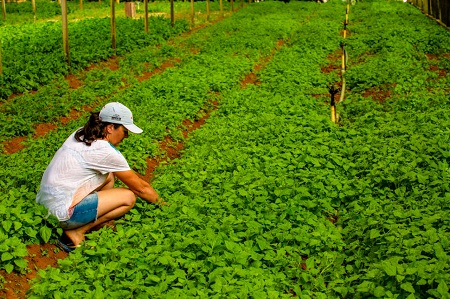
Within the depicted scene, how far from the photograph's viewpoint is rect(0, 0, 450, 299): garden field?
434 cm

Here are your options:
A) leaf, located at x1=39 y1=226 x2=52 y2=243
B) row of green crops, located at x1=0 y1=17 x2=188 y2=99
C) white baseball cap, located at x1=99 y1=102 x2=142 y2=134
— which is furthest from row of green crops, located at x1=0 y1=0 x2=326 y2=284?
row of green crops, located at x1=0 y1=17 x2=188 y2=99

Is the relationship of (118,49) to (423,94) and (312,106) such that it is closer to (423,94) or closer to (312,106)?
(312,106)

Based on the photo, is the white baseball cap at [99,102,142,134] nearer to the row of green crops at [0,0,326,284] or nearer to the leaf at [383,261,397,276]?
the row of green crops at [0,0,326,284]

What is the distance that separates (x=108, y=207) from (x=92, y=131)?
0.84m

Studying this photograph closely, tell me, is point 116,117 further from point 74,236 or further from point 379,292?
point 379,292

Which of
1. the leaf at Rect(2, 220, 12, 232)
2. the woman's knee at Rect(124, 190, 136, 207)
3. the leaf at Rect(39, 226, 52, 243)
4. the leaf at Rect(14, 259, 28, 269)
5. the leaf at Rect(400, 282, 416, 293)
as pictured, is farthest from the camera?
the woman's knee at Rect(124, 190, 136, 207)

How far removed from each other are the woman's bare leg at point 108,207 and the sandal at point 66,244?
2.1 inches

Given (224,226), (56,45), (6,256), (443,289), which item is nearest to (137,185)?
(224,226)

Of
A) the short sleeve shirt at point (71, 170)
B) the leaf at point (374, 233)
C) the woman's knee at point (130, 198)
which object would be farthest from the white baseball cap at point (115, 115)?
the leaf at point (374, 233)

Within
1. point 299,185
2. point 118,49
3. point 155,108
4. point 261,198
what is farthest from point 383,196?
point 118,49

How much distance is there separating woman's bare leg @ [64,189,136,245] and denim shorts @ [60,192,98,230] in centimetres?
6

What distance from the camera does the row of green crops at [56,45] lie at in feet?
38.3

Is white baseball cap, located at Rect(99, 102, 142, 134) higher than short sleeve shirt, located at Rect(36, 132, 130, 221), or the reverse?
white baseball cap, located at Rect(99, 102, 142, 134)

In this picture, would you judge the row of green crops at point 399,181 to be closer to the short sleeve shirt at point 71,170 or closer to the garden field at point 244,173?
the garden field at point 244,173
